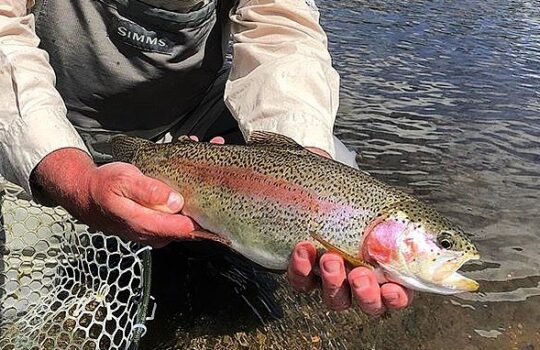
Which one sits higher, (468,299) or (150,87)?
(150,87)

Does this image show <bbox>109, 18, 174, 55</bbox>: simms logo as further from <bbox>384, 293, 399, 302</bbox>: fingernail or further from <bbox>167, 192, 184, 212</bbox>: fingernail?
<bbox>384, 293, 399, 302</bbox>: fingernail

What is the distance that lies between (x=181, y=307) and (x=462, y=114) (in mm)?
4235

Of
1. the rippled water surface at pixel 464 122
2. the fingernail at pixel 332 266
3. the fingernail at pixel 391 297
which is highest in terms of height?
the fingernail at pixel 332 266

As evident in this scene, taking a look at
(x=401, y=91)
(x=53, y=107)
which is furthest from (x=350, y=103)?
(x=53, y=107)

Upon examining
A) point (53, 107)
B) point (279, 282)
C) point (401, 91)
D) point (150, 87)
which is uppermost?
point (53, 107)

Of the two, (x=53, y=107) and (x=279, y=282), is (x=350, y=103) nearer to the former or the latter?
(x=279, y=282)

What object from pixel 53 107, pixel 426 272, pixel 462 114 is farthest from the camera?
pixel 462 114

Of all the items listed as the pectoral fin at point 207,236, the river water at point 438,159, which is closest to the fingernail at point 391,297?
the pectoral fin at point 207,236

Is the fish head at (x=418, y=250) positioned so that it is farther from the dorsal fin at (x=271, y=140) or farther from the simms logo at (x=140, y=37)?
the simms logo at (x=140, y=37)

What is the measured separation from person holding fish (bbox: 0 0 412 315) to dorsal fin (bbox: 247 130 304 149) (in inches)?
9.2

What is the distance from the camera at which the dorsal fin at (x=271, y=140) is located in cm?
243

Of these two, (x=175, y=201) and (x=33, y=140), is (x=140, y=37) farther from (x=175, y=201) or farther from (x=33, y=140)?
(x=175, y=201)

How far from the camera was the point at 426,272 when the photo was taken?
205cm

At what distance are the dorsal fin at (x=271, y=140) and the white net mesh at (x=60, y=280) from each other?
74cm
